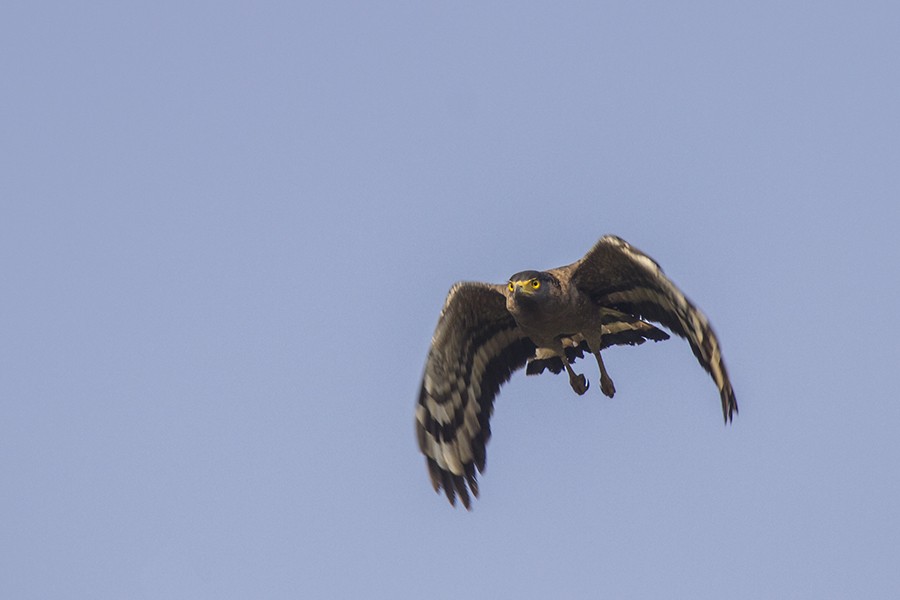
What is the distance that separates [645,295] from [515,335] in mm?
1813

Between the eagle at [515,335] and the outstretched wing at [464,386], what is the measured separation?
0.04ft

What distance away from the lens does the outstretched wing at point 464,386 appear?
864 inches

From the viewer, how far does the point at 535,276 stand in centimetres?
2072

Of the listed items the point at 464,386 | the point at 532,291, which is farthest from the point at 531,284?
the point at 464,386

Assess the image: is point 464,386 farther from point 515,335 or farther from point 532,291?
point 532,291

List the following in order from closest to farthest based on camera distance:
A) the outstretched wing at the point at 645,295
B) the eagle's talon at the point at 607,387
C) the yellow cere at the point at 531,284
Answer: the outstretched wing at the point at 645,295, the yellow cere at the point at 531,284, the eagle's talon at the point at 607,387

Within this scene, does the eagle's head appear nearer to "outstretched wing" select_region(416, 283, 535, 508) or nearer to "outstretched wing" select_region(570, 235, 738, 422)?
"outstretched wing" select_region(570, 235, 738, 422)

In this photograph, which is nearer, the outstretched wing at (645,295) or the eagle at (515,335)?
the outstretched wing at (645,295)

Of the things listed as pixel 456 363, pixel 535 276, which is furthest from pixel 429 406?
pixel 535 276

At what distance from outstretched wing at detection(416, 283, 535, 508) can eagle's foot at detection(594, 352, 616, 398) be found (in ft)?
2.73

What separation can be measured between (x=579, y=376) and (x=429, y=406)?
5.60 ft

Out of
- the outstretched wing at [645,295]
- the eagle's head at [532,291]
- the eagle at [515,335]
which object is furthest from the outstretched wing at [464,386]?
the outstretched wing at [645,295]

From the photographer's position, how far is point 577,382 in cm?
2191

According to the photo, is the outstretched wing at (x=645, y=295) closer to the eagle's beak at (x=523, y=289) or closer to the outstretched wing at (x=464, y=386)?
the eagle's beak at (x=523, y=289)
